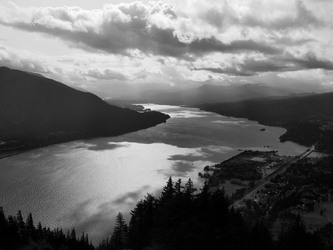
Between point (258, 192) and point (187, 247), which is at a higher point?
point (187, 247)

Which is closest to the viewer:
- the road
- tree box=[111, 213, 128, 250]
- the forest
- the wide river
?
the forest

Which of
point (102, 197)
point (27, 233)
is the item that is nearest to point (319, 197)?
point (102, 197)

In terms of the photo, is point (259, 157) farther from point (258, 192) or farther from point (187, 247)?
point (187, 247)

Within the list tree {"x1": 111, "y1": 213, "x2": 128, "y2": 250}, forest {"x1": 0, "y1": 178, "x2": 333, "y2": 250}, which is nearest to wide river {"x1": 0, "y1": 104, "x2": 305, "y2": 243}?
tree {"x1": 111, "y1": 213, "x2": 128, "y2": 250}

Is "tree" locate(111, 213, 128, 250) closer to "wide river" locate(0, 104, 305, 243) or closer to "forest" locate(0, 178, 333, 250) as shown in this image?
"wide river" locate(0, 104, 305, 243)

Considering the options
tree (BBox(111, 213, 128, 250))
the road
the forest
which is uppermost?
the forest

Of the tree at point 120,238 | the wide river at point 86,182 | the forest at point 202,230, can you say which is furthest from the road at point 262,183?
the forest at point 202,230

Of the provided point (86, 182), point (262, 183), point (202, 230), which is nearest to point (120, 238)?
point (202, 230)

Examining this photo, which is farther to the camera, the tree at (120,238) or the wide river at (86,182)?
the wide river at (86,182)

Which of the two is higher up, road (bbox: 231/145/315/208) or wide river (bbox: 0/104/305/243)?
wide river (bbox: 0/104/305/243)

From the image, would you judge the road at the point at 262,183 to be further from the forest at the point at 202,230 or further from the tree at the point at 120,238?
the forest at the point at 202,230

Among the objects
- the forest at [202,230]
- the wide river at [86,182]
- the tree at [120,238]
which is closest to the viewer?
the forest at [202,230]
